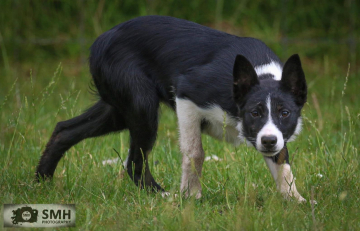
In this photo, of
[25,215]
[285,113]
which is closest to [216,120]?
[285,113]

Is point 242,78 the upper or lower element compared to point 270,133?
upper

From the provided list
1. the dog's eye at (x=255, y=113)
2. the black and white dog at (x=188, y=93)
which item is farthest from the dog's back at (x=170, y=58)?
the dog's eye at (x=255, y=113)

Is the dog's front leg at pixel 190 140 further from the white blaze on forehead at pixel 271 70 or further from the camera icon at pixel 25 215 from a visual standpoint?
the camera icon at pixel 25 215

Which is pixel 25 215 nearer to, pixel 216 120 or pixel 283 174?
pixel 216 120

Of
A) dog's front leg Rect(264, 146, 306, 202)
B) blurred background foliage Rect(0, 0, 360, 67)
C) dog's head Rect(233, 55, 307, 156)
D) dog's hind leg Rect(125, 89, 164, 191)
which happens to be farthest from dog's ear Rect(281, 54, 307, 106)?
blurred background foliage Rect(0, 0, 360, 67)

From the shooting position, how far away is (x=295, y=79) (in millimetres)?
3412

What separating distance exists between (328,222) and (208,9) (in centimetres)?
629

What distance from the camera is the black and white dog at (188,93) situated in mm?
3373

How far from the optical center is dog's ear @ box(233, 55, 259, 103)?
3.35 metres

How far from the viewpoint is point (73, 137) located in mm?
4039

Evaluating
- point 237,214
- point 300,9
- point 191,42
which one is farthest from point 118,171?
point 300,9

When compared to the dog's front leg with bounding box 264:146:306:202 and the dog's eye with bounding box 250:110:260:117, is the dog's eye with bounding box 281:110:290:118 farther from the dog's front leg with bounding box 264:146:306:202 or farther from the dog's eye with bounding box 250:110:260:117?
the dog's front leg with bounding box 264:146:306:202

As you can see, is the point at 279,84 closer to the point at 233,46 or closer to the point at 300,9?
the point at 233,46

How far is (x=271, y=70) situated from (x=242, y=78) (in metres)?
0.32
